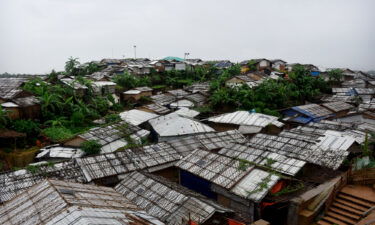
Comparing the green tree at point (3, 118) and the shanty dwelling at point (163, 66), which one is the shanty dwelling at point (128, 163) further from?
the shanty dwelling at point (163, 66)

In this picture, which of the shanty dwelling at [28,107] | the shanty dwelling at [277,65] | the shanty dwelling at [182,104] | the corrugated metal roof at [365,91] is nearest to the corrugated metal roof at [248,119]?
the shanty dwelling at [182,104]

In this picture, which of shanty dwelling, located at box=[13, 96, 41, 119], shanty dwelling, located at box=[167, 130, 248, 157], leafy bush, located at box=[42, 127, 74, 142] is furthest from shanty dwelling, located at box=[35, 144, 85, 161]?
shanty dwelling, located at box=[167, 130, 248, 157]

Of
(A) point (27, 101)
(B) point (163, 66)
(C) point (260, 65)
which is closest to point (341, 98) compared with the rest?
(C) point (260, 65)

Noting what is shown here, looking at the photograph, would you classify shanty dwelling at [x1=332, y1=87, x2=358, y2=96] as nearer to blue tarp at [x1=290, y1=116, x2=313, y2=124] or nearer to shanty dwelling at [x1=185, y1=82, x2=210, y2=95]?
blue tarp at [x1=290, y1=116, x2=313, y2=124]

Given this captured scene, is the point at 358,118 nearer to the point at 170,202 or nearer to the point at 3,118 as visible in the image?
the point at 170,202

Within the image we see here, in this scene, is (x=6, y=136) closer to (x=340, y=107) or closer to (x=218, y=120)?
(x=218, y=120)

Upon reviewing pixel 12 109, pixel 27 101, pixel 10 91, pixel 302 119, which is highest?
pixel 10 91
